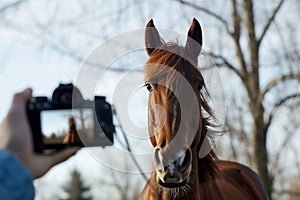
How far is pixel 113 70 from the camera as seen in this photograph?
384 inches

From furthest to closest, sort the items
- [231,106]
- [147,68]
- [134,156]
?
[231,106] < [134,156] < [147,68]

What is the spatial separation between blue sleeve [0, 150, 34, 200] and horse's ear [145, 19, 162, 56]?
137 inches

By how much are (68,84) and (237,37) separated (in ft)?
29.2

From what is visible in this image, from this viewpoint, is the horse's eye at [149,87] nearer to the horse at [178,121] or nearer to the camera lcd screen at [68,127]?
the horse at [178,121]

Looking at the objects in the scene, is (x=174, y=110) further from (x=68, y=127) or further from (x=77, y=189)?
(x=77, y=189)

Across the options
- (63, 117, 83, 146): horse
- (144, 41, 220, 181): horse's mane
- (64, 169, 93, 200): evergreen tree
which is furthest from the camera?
(64, 169, 93, 200): evergreen tree

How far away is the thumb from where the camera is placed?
1.25m

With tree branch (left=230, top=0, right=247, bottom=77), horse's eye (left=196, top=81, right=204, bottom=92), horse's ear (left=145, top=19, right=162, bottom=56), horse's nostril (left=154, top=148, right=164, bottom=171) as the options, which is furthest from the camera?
tree branch (left=230, top=0, right=247, bottom=77)

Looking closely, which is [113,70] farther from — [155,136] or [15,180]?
[15,180]

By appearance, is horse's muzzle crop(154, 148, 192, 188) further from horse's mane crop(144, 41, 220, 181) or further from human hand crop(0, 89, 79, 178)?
human hand crop(0, 89, 79, 178)

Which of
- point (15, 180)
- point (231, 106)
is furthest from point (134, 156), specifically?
point (231, 106)

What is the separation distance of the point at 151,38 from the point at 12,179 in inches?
141

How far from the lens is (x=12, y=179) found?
1.11 m

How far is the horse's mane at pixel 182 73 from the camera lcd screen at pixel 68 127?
2.18 meters
